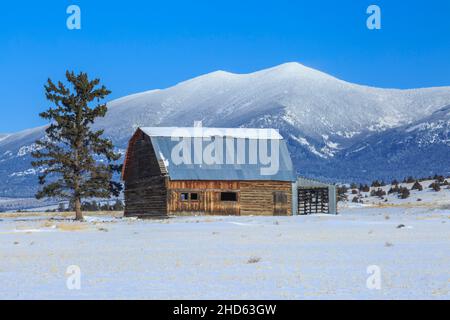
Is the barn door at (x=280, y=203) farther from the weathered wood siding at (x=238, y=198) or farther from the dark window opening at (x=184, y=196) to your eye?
the dark window opening at (x=184, y=196)

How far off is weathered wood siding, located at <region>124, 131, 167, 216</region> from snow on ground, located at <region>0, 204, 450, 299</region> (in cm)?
2614

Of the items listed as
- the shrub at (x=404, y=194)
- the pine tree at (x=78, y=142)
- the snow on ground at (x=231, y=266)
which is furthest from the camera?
the shrub at (x=404, y=194)

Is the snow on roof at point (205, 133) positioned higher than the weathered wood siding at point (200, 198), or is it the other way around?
the snow on roof at point (205, 133)

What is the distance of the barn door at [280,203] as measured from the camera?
2196 inches

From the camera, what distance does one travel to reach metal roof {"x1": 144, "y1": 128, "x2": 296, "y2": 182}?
177 ft

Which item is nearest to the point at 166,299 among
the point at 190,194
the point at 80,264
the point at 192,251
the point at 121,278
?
the point at 121,278

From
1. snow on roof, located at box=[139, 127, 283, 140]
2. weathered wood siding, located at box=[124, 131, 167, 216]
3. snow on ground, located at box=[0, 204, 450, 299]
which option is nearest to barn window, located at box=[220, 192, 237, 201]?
weathered wood siding, located at box=[124, 131, 167, 216]

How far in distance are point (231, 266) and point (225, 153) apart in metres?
38.7

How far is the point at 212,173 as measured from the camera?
177ft

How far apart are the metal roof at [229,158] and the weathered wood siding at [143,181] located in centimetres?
82

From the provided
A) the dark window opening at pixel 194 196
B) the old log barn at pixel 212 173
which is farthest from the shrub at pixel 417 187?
the dark window opening at pixel 194 196

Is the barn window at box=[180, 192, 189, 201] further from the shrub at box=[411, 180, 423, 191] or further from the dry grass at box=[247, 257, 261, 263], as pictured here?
the dry grass at box=[247, 257, 261, 263]

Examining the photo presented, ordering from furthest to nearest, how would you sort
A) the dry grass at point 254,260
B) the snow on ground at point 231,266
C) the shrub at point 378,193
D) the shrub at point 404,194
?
the shrub at point 378,193
the shrub at point 404,194
the dry grass at point 254,260
the snow on ground at point 231,266

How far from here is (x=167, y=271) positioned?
16.3 meters
